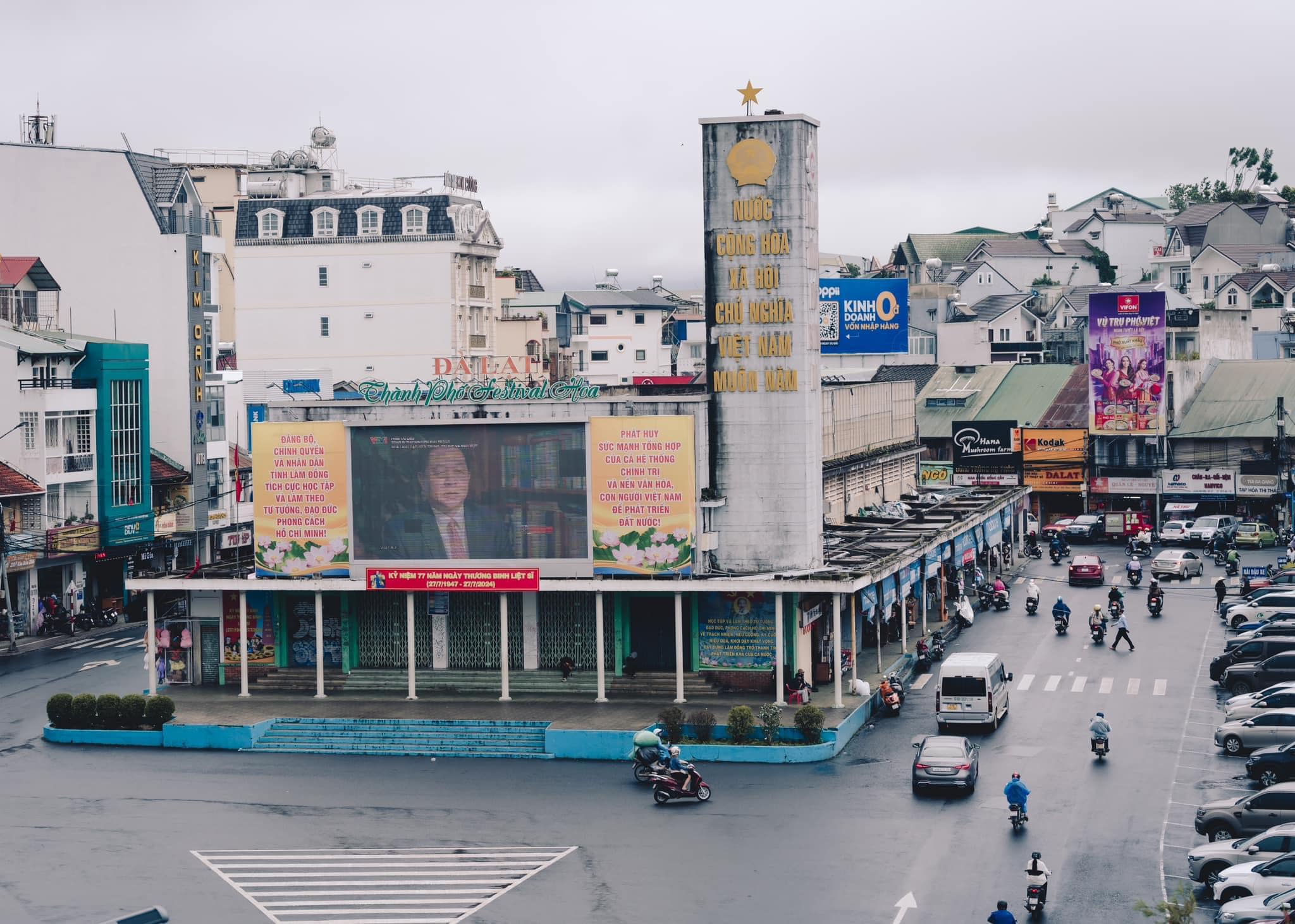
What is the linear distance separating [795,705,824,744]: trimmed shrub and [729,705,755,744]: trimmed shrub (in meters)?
1.34

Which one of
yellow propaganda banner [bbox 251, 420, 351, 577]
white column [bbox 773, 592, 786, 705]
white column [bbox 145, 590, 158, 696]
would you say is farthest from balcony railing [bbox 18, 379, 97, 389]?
white column [bbox 773, 592, 786, 705]

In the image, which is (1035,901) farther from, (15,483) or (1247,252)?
(1247,252)

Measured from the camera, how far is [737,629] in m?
54.2

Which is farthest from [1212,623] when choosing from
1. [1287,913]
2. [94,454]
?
[94,454]

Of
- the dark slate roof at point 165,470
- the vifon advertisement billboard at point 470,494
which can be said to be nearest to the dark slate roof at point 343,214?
the dark slate roof at point 165,470

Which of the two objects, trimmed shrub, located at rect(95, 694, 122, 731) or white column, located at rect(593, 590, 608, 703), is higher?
white column, located at rect(593, 590, 608, 703)

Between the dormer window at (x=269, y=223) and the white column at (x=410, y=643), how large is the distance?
4853 cm

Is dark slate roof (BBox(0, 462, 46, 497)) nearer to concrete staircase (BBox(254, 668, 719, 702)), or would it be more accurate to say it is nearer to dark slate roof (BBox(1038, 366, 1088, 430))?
concrete staircase (BBox(254, 668, 719, 702))

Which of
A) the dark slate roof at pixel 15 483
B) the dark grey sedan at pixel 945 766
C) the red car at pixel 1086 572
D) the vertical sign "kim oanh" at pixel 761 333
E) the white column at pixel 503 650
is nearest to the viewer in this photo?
the dark grey sedan at pixel 945 766

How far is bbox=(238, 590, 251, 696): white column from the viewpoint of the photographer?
55.5m

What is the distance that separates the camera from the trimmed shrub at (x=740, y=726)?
48.2 meters

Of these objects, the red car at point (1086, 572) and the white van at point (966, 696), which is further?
the red car at point (1086, 572)

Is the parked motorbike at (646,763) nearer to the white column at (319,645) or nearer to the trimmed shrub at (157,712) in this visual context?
the white column at (319,645)

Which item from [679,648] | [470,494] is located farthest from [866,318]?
[679,648]
